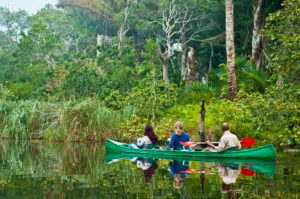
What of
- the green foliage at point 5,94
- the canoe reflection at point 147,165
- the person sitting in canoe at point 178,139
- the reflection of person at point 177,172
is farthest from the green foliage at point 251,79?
the green foliage at point 5,94

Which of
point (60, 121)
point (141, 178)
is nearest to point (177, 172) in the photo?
point (141, 178)

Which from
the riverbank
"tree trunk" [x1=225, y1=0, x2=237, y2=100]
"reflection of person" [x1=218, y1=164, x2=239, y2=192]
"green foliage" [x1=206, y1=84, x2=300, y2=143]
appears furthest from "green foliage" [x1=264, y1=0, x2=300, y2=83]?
"tree trunk" [x1=225, y1=0, x2=237, y2=100]

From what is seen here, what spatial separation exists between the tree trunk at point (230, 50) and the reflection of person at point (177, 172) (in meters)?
Result: 7.77

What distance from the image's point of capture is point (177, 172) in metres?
13.0

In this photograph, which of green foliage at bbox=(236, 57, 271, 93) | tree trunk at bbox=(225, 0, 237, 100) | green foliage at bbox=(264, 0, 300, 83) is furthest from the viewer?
green foliage at bbox=(236, 57, 271, 93)

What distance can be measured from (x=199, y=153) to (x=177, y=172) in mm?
3160

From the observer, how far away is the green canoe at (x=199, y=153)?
14969mm

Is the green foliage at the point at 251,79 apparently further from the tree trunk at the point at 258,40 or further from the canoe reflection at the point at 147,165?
the canoe reflection at the point at 147,165

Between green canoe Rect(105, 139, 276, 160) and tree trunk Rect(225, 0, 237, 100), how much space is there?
5985 millimetres

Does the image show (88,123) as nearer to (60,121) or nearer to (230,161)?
(60,121)

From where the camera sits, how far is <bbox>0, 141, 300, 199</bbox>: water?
32.2ft

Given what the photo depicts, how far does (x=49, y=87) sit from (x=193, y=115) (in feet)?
37.3

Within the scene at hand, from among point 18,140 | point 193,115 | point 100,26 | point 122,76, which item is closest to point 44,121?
point 18,140

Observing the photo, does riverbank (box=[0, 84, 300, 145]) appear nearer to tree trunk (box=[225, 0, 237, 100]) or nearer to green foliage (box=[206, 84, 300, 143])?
tree trunk (box=[225, 0, 237, 100])
